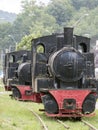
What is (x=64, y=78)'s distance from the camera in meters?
16.4

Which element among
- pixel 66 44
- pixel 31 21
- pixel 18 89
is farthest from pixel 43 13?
pixel 66 44

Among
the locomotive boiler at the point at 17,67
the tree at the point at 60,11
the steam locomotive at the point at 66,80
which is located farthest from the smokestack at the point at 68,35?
the tree at the point at 60,11

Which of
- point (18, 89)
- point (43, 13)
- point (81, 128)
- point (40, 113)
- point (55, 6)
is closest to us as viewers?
point (81, 128)

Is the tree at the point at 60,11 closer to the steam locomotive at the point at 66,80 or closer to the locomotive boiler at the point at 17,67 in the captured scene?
the locomotive boiler at the point at 17,67

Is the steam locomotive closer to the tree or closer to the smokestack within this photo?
the smokestack

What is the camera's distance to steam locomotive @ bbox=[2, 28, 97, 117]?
16.2 m

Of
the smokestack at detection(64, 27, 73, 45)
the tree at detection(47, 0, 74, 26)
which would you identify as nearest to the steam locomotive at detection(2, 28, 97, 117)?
the smokestack at detection(64, 27, 73, 45)

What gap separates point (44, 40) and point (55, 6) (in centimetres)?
14552

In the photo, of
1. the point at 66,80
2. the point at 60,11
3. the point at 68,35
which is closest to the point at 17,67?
the point at 68,35

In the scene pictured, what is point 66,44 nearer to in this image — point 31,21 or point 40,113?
point 40,113

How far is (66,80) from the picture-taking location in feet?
54.0

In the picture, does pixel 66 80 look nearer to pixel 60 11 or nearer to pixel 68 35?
pixel 68 35

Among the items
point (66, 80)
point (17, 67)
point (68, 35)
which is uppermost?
point (68, 35)

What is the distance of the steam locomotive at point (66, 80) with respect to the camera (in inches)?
640
